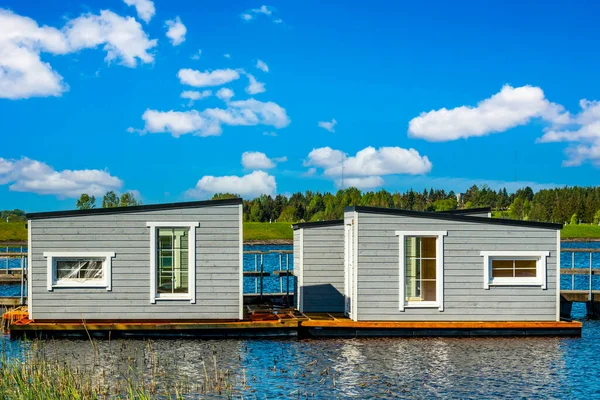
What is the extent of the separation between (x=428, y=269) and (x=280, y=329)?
4142 mm

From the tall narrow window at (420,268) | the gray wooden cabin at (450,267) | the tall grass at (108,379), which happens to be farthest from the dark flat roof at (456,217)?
the tall grass at (108,379)

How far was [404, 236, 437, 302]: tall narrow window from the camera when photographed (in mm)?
20625

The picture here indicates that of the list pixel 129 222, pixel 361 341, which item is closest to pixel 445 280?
pixel 361 341

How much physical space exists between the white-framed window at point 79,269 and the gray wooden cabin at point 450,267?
6277mm

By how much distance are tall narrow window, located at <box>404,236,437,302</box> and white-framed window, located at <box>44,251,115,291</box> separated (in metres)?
7.55

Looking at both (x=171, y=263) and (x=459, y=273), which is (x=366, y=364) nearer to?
(x=459, y=273)

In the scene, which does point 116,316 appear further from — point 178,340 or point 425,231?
point 425,231

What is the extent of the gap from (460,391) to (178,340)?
7.72 metres

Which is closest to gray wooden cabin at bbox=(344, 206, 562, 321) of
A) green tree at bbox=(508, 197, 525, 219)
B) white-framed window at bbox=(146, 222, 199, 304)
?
white-framed window at bbox=(146, 222, 199, 304)

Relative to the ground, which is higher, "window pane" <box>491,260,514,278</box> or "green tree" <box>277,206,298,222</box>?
"green tree" <box>277,206,298,222</box>

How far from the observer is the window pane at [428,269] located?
68.0 ft

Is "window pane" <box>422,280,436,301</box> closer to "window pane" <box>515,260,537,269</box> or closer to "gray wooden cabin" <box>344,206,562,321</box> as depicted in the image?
"gray wooden cabin" <box>344,206,562,321</box>

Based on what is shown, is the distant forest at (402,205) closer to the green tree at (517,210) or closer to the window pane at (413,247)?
the green tree at (517,210)

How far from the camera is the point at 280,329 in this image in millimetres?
20094
